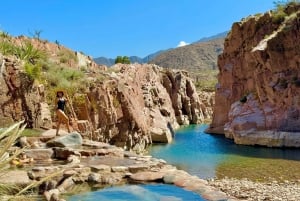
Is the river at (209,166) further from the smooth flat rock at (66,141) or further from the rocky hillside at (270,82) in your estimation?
the smooth flat rock at (66,141)

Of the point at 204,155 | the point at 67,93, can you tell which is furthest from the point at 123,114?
the point at 204,155

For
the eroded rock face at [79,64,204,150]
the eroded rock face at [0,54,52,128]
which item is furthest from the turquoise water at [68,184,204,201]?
the eroded rock face at [79,64,204,150]

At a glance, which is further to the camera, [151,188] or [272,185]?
[272,185]

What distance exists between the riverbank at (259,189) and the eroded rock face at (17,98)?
279 inches

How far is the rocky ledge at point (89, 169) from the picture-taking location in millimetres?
8477

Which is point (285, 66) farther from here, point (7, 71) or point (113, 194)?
point (113, 194)

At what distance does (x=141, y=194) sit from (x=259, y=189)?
8525 mm

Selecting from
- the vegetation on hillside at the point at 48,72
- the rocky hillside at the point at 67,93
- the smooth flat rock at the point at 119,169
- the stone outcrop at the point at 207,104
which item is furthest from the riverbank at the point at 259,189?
the stone outcrop at the point at 207,104

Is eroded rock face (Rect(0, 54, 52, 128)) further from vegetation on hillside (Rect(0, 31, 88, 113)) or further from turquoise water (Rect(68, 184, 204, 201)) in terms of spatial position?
turquoise water (Rect(68, 184, 204, 201))

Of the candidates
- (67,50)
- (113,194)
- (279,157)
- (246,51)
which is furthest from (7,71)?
(246,51)

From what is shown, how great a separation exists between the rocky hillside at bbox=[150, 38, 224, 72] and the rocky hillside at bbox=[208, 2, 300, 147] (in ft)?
266

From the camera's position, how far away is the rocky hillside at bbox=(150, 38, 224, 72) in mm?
128375

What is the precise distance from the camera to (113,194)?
27.3 feet

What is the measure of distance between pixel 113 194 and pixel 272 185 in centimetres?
1036
